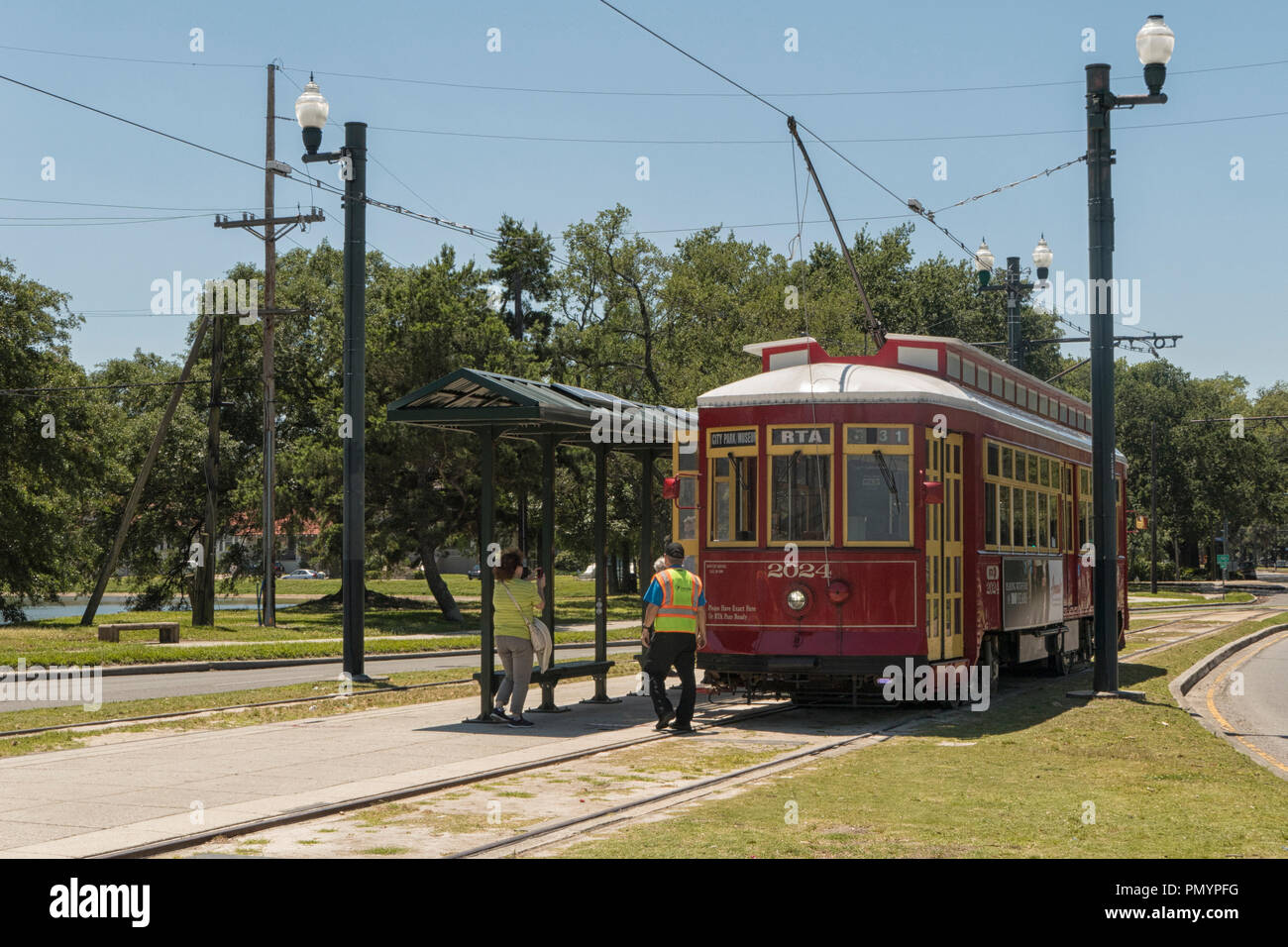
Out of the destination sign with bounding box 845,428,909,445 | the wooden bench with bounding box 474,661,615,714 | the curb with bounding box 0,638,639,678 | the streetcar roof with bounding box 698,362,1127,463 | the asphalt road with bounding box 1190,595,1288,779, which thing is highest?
the streetcar roof with bounding box 698,362,1127,463

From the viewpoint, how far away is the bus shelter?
14.7 metres

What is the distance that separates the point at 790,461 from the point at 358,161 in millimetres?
8755

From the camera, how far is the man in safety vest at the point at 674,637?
48.6ft

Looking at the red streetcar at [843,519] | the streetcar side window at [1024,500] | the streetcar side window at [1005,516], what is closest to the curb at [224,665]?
the red streetcar at [843,519]

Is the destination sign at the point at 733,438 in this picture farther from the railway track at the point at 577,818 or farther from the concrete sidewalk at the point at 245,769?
the concrete sidewalk at the point at 245,769

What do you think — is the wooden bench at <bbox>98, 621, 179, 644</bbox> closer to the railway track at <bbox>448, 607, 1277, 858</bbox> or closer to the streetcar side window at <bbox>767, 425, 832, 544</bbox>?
the streetcar side window at <bbox>767, 425, 832, 544</bbox>

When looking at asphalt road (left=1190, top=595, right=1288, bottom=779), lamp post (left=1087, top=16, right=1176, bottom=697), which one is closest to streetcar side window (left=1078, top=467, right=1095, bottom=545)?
asphalt road (left=1190, top=595, right=1288, bottom=779)

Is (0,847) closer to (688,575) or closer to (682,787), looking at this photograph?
(682,787)

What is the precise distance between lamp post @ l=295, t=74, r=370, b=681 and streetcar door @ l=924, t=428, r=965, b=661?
866cm

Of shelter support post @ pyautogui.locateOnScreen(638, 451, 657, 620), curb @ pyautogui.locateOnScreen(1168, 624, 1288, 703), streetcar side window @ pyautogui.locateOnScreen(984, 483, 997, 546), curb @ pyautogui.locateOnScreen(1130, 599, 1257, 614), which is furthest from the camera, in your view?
curb @ pyautogui.locateOnScreen(1130, 599, 1257, 614)

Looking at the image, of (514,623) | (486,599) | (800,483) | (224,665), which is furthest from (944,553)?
(224,665)

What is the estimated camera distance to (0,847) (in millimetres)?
8117

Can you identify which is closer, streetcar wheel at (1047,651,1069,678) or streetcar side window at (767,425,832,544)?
streetcar side window at (767,425,832,544)

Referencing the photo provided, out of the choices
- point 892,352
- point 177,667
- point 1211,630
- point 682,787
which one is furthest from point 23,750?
point 1211,630
